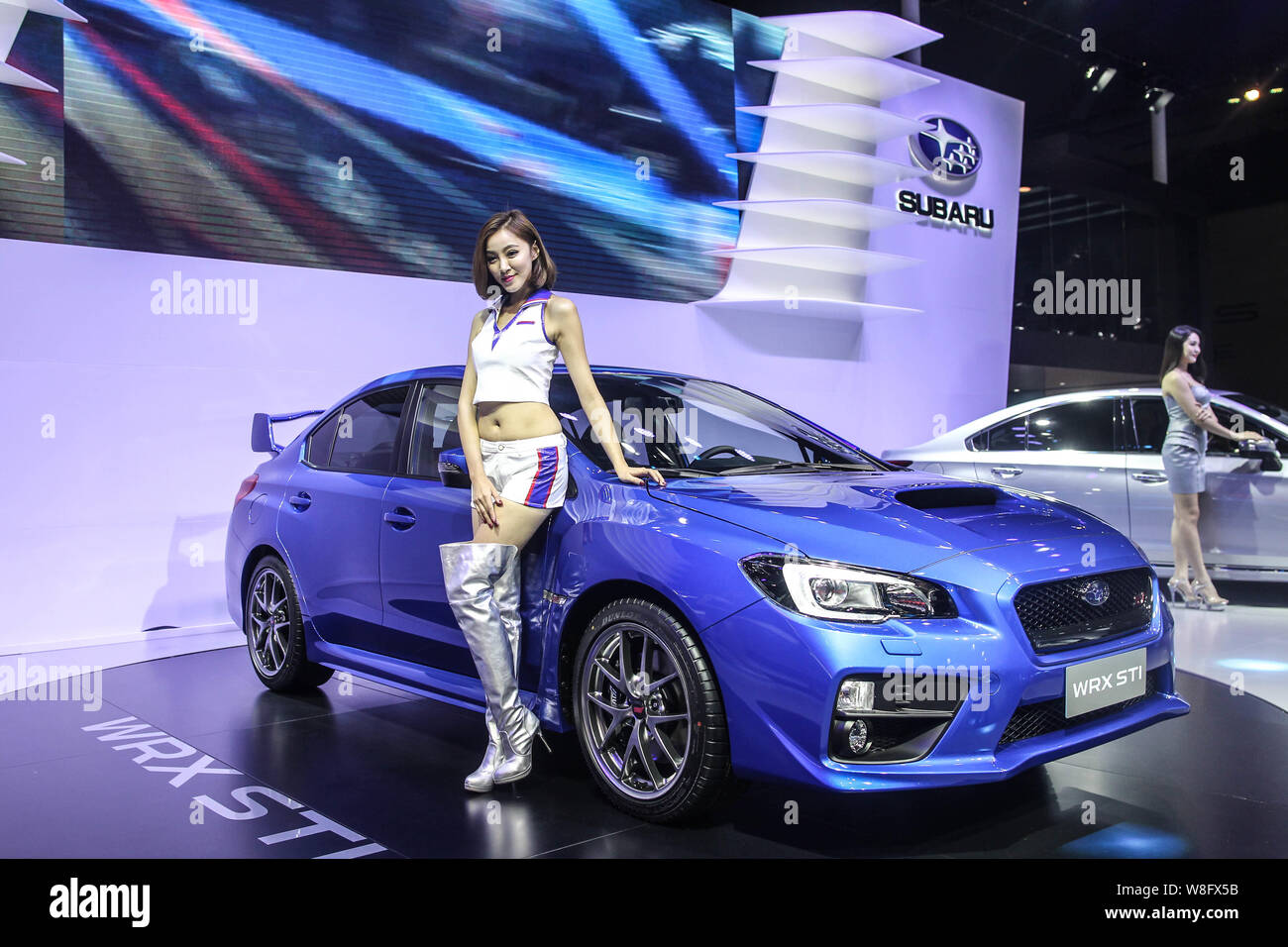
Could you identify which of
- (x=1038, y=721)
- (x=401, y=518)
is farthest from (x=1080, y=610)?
(x=401, y=518)

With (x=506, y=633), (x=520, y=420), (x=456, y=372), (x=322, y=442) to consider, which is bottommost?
(x=506, y=633)

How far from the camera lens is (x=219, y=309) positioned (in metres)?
5.54

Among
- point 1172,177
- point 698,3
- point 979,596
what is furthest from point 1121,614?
point 1172,177

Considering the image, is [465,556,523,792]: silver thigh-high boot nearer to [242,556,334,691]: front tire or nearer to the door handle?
the door handle

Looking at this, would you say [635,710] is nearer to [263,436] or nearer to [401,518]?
[401,518]

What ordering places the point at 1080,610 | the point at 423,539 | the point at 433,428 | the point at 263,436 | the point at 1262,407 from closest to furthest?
the point at 1080,610, the point at 423,539, the point at 433,428, the point at 263,436, the point at 1262,407

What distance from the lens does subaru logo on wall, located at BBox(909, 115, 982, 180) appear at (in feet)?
28.1

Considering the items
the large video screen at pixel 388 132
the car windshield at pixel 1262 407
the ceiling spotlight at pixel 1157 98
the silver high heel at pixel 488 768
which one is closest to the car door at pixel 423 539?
the silver high heel at pixel 488 768

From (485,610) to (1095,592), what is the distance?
1.62m

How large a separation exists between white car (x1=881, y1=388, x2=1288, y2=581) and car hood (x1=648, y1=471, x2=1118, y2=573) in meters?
3.39

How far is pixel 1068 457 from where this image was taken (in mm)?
6199

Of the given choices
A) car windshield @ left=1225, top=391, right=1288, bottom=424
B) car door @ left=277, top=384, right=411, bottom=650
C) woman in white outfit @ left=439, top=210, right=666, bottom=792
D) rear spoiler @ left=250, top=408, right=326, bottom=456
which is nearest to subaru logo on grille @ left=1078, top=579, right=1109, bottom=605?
woman in white outfit @ left=439, top=210, right=666, bottom=792

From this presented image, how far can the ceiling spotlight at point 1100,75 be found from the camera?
482 inches
